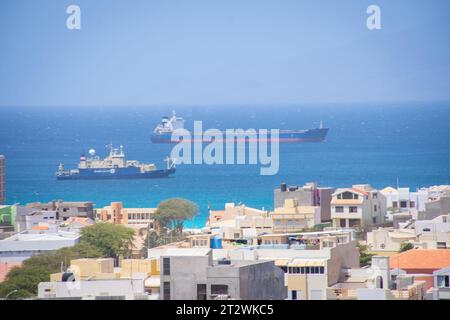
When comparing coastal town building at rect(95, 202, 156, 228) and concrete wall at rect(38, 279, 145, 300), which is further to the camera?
coastal town building at rect(95, 202, 156, 228)

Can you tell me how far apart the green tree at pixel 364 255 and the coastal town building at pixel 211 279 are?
377cm

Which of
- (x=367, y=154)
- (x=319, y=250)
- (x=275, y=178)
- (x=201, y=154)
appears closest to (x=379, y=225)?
(x=319, y=250)

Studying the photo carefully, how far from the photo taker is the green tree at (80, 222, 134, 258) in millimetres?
22328

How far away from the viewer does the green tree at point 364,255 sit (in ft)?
64.8

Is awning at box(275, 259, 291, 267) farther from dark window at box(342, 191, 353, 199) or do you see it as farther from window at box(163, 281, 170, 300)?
dark window at box(342, 191, 353, 199)

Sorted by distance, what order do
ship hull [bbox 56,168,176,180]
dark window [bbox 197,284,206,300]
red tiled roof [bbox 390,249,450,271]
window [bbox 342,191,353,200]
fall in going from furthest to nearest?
ship hull [bbox 56,168,176,180], window [bbox 342,191,353,200], red tiled roof [bbox 390,249,450,271], dark window [bbox 197,284,206,300]

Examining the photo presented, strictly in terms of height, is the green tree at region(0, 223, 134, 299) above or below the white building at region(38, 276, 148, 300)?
above

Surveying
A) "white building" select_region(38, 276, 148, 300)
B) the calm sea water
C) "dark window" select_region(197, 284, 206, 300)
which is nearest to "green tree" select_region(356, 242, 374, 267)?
"white building" select_region(38, 276, 148, 300)

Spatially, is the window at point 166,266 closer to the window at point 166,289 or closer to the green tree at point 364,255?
the window at point 166,289

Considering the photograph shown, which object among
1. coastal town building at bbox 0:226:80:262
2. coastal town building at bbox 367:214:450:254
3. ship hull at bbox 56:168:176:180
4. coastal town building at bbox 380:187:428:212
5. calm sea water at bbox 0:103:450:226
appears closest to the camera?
coastal town building at bbox 367:214:450:254

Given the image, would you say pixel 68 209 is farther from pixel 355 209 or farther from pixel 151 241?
pixel 151 241

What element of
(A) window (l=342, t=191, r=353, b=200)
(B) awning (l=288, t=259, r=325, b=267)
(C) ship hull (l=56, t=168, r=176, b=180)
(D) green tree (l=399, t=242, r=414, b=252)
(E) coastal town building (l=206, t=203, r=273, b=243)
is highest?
(C) ship hull (l=56, t=168, r=176, b=180)

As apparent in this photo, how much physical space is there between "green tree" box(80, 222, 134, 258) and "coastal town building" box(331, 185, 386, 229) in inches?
112
